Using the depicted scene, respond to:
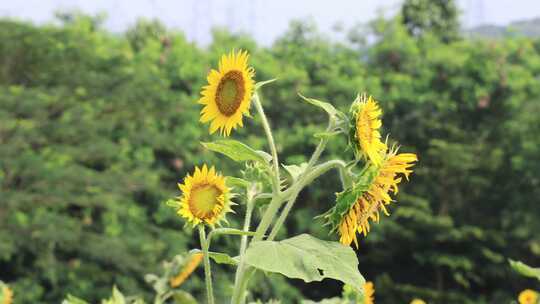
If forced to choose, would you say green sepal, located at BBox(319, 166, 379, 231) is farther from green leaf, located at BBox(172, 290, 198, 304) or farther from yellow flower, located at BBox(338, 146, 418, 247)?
green leaf, located at BBox(172, 290, 198, 304)

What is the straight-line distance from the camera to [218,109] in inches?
36.7

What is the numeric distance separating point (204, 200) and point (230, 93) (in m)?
0.12

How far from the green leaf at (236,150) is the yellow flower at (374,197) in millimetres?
107

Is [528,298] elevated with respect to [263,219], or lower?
lower

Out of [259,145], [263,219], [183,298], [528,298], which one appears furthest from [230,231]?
[259,145]

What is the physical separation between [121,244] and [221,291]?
1.40 m

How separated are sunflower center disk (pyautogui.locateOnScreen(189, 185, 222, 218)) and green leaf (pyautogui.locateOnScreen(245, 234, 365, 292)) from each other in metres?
0.07

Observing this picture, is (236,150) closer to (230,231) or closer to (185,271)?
(230,231)

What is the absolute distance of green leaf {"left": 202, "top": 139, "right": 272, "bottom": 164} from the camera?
2.93 ft

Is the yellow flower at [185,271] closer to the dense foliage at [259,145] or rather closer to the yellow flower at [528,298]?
the yellow flower at [528,298]

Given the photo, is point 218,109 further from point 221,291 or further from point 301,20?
point 301,20

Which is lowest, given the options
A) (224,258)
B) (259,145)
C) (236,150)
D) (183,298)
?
(259,145)

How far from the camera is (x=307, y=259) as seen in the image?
0.87 meters

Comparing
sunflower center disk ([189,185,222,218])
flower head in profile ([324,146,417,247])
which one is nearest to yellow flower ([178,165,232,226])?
sunflower center disk ([189,185,222,218])
